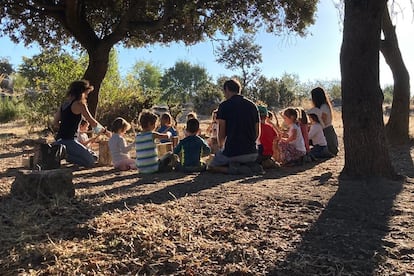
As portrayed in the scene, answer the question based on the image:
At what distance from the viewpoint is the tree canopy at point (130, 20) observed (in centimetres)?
1190

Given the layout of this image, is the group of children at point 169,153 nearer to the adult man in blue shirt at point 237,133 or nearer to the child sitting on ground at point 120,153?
the child sitting on ground at point 120,153

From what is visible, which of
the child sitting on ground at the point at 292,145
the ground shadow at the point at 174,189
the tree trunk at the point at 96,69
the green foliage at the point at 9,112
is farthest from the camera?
the green foliage at the point at 9,112

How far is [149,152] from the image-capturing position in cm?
706

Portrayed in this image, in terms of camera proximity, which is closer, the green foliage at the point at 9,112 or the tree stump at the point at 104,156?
the tree stump at the point at 104,156

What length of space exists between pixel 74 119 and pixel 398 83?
677 centimetres

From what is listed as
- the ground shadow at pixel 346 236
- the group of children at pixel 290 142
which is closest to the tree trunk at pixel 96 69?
the group of children at pixel 290 142

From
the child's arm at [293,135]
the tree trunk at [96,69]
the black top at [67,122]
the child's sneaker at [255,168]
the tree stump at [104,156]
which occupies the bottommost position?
the child's sneaker at [255,168]

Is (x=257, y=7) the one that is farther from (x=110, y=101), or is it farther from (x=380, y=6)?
(x=380, y=6)

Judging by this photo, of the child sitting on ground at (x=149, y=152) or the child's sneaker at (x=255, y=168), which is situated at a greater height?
the child sitting on ground at (x=149, y=152)

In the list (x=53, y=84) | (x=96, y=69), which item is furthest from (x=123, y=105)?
(x=96, y=69)

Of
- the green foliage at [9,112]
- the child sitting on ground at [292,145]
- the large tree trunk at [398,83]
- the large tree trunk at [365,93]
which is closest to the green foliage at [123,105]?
the green foliage at [9,112]

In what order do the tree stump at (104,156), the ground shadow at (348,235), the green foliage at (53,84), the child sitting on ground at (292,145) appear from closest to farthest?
the ground shadow at (348,235), the child sitting on ground at (292,145), the tree stump at (104,156), the green foliage at (53,84)

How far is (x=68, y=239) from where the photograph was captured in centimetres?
367

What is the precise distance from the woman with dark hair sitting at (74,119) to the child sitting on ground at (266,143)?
275 cm
